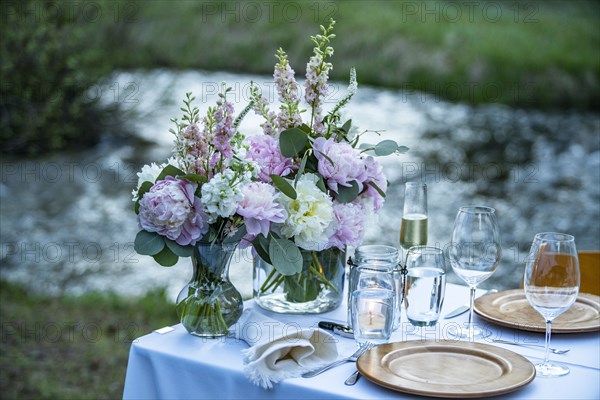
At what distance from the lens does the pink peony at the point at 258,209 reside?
142cm

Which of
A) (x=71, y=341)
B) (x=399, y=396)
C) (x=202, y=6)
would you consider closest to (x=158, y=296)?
(x=71, y=341)

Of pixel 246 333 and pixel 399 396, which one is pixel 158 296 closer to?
A: pixel 246 333

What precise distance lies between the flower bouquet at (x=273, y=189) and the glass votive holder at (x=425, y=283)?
15cm

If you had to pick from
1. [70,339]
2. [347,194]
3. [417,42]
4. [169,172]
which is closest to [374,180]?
[347,194]

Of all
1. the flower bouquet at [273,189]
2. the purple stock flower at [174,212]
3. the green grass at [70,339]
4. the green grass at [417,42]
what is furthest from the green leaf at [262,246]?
the green grass at [417,42]

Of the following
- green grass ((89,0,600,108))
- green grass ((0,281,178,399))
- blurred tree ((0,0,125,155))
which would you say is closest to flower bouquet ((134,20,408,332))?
green grass ((0,281,178,399))

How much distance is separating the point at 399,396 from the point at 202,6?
9.25m

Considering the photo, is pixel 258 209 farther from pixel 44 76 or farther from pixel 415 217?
pixel 44 76

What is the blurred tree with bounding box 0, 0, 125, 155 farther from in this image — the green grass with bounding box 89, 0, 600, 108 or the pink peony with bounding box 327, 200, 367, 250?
the pink peony with bounding box 327, 200, 367, 250

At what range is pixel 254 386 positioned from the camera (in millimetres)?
1366

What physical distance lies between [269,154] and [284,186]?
0.10 metres

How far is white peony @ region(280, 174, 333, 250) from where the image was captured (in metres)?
1.49

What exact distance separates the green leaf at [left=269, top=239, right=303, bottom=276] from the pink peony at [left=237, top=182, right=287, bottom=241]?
4 centimetres

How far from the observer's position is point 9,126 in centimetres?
600
